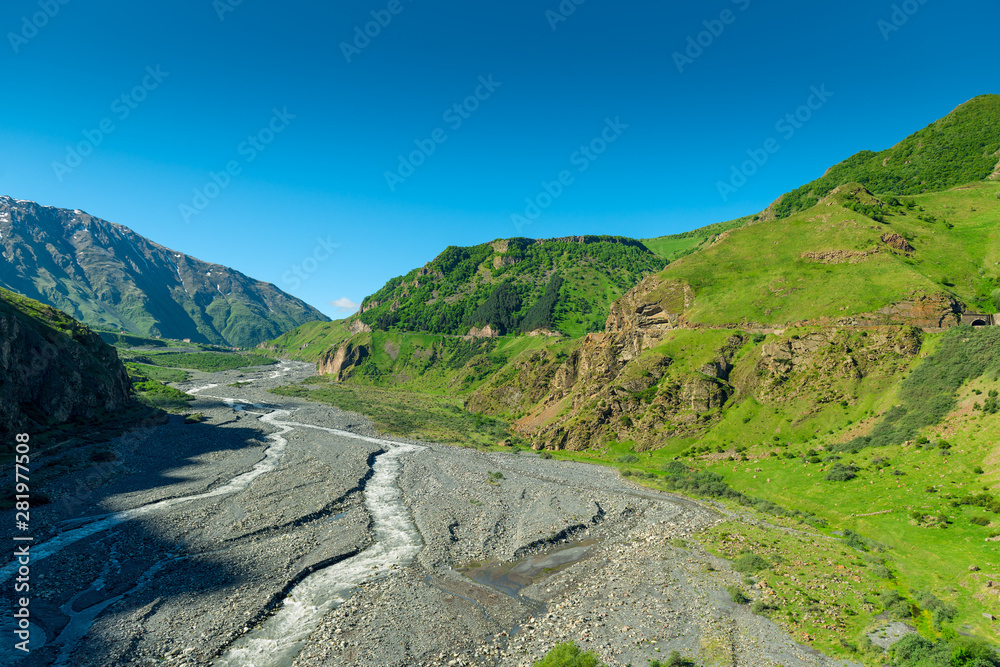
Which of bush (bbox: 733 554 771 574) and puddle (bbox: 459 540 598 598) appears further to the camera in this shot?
bush (bbox: 733 554 771 574)

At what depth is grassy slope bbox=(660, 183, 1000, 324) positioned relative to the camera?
77.9 meters

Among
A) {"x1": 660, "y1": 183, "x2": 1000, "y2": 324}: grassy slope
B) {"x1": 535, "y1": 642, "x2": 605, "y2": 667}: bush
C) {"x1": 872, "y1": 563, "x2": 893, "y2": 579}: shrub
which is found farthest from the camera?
{"x1": 660, "y1": 183, "x2": 1000, "y2": 324}: grassy slope

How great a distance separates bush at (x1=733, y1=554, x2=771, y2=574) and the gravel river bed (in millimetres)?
1839

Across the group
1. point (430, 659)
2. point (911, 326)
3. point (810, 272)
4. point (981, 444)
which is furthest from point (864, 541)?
point (810, 272)

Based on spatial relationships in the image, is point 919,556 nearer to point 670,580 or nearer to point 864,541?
point 864,541

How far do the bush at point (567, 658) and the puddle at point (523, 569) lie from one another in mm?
8407

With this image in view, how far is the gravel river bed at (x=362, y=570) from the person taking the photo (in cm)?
2673

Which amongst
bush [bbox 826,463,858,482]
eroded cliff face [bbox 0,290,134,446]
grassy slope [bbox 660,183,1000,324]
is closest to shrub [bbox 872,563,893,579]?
bush [bbox 826,463,858,482]

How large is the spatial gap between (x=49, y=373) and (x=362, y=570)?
7690cm

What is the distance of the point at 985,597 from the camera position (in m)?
28.0

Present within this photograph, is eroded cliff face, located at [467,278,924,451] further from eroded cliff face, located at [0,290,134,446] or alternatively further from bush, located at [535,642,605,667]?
eroded cliff face, located at [0,290,134,446]

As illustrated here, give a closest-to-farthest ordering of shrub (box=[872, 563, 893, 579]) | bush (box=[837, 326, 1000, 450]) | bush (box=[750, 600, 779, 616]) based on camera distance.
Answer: bush (box=[750, 600, 779, 616])
shrub (box=[872, 563, 893, 579])
bush (box=[837, 326, 1000, 450])

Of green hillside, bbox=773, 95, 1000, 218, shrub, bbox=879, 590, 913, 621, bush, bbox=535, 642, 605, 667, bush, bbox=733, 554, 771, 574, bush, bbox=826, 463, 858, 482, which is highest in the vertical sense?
green hillside, bbox=773, 95, 1000, 218

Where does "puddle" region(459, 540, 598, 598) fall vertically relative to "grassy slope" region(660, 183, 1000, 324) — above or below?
below
